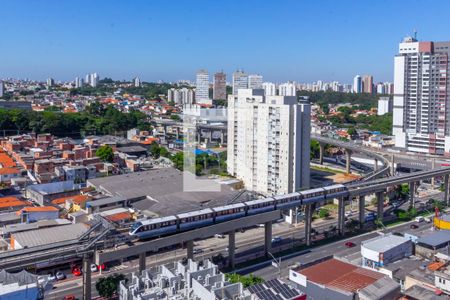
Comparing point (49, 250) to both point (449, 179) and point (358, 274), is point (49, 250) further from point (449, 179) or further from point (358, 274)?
point (449, 179)

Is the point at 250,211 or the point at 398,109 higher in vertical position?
the point at 398,109

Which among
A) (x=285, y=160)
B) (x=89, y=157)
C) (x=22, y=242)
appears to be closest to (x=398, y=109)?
(x=285, y=160)

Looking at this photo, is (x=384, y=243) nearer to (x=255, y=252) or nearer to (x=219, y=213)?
(x=255, y=252)

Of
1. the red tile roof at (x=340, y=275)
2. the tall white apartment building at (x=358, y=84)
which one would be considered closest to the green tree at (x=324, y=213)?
the red tile roof at (x=340, y=275)

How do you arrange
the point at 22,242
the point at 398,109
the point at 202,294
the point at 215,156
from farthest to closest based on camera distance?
1. the point at 398,109
2. the point at 215,156
3. the point at 22,242
4. the point at 202,294

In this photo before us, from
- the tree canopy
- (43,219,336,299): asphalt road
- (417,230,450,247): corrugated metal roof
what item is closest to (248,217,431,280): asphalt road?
(43,219,336,299): asphalt road

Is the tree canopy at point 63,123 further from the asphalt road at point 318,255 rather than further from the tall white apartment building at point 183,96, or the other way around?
the asphalt road at point 318,255

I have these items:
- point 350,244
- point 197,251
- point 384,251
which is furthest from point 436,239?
point 197,251
